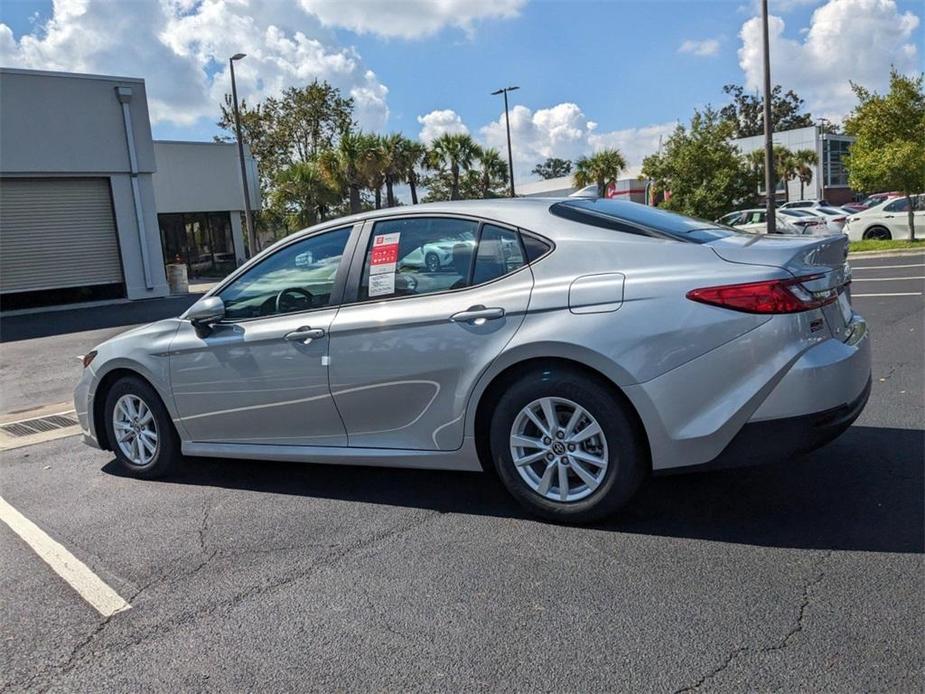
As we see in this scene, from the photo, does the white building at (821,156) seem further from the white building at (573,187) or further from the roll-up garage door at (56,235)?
the roll-up garage door at (56,235)

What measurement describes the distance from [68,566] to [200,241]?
30381mm

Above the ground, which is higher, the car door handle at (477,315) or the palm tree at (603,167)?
the palm tree at (603,167)

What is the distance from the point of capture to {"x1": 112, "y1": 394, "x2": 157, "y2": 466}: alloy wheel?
5.03 meters

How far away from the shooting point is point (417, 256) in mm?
4113

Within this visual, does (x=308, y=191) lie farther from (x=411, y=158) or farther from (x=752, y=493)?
(x=752, y=493)

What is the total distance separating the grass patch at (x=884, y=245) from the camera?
19.7 m

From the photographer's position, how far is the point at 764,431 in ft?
10.8

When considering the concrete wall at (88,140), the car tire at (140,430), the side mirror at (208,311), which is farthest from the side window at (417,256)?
the concrete wall at (88,140)

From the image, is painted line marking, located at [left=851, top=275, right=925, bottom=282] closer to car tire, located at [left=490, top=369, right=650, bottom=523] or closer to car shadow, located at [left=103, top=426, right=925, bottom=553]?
car shadow, located at [left=103, top=426, right=925, bottom=553]

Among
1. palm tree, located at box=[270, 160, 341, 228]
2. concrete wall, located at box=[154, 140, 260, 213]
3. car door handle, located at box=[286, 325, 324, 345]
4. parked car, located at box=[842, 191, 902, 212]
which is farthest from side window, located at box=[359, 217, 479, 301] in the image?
parked car, located at box=[842, 191, 902, 212]

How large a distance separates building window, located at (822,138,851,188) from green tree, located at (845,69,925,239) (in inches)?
1531

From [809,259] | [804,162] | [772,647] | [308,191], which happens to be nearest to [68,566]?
[772,647]

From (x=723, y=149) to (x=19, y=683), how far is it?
27927 mm

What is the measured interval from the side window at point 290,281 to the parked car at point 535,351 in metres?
0.01
